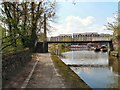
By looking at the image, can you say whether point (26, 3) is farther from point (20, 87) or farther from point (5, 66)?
point (20, 87)

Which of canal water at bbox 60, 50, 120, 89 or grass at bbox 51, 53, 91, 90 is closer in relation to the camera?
grass at bbox 51, 53, 91, 90

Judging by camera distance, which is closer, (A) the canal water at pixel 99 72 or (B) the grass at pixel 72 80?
(B) the grass at pixel 72 80

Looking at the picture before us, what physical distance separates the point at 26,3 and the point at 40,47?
26026mm

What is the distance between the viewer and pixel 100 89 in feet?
54.9

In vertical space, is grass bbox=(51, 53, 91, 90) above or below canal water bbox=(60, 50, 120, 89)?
above

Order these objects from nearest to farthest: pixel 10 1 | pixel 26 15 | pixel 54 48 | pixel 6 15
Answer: pixel 10 1, pixel 6 15, pixel 26 15, pixel 54 48

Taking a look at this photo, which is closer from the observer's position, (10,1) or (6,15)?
(10,1)

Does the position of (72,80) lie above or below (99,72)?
above

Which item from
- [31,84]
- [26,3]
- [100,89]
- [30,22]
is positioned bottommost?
[100,89]

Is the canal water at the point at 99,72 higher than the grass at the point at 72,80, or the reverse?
the grass at the point at 72,80

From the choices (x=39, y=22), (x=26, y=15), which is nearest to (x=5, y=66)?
(x=26, y=15)

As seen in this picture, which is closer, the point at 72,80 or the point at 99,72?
the point at 72,80

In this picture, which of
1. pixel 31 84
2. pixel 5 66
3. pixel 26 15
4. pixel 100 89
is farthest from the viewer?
pixel 26 15

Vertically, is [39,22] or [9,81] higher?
[39,22]
